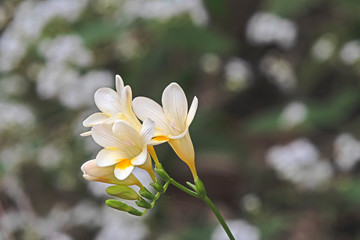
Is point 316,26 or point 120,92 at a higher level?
point 120,92

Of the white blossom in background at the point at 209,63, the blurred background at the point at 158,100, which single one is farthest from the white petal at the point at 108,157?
the white blossom in background at the point at 209,63


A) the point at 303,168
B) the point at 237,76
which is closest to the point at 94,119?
the point at 303,168

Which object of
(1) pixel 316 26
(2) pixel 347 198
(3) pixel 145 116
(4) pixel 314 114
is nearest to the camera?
(3) pixel 145 116

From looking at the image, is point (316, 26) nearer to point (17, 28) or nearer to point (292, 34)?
point (292, 34)

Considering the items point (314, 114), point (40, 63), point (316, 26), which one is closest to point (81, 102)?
point (40, 63)

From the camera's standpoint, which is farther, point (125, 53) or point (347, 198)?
point (125, 53)

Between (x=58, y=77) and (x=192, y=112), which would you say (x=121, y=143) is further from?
(x=58, y=77)

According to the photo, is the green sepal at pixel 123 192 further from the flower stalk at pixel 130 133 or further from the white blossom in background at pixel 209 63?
the white blossom in background at pixel 209 63
